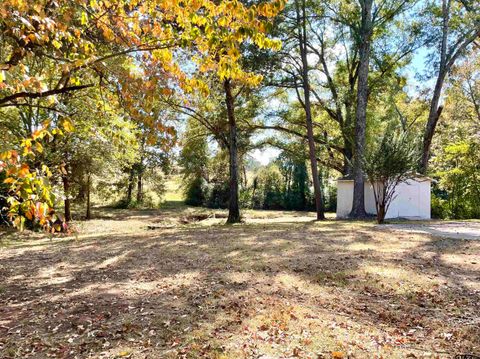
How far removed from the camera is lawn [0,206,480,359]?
3.27 m

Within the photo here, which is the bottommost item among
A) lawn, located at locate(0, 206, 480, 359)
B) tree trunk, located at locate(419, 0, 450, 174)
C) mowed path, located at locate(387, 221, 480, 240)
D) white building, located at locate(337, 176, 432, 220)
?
lawn, located at locate(0, 206, 480, 359)

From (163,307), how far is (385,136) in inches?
425

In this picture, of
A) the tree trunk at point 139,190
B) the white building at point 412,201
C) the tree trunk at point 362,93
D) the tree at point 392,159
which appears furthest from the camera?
the tree trunk at point 139,190

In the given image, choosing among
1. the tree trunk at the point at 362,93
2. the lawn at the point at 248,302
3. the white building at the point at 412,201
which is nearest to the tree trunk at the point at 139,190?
the tree trunk at the point at 362,93

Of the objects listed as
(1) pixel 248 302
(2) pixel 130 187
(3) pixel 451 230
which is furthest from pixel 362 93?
(2) pixel 130 187

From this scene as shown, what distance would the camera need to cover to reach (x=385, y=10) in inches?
762

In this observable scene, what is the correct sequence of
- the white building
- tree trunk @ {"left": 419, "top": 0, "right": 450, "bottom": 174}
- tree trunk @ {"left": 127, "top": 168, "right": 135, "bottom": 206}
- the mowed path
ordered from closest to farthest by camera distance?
the mowed path, the white building, tree trunk @ {"left": 419, "top": 0, "right": 450, "bottom": 174}, tree trunk @ {"left": 127, "top": 168, "right": 135, "bottom": 206}

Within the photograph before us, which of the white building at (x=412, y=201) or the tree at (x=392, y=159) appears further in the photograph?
the white building at (x=412, y=201)

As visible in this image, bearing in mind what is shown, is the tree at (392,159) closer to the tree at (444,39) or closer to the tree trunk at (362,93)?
the tree trunk at (362,93)

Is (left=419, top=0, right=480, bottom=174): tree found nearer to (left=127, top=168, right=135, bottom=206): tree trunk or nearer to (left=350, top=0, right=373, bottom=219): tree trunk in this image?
(left=350, top=0, right=373, bottom=219): tree trunk

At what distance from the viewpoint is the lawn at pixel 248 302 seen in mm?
3270

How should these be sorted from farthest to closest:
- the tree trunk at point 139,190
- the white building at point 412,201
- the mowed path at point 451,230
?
the tree trunk at point 139,190 → the white building at point 412,201 → the mowed path at point 451,230

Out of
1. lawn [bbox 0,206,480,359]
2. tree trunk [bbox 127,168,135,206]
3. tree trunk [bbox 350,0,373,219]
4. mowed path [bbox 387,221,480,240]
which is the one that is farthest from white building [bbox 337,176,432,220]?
tree trunk [bbox 127,168,135,206]

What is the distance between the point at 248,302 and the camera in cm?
430
